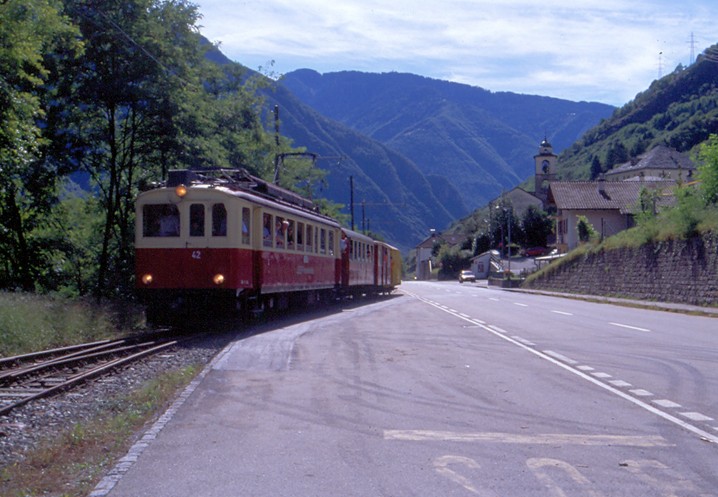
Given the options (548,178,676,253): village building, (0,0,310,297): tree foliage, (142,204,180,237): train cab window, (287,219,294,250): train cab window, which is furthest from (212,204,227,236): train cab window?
(548,178,676,253): village building

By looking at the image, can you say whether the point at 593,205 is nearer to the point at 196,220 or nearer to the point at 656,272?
the point at 656,272

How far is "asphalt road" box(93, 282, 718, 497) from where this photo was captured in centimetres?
573

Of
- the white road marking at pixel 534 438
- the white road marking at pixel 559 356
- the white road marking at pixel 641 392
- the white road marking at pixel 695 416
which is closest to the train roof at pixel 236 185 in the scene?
the white road marking at pixel 559 356

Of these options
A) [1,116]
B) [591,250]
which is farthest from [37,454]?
[591,250]

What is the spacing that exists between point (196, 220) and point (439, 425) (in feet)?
37.0

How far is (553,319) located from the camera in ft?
73.3

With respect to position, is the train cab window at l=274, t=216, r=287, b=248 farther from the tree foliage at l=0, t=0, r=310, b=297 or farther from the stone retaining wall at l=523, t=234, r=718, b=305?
the stone retaining wall at l=523, t=234, r=718, b=305

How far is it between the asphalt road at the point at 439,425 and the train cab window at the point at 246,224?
164 inches

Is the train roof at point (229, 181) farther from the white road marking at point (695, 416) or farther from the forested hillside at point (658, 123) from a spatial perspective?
the forested hillside at point (658, 123)

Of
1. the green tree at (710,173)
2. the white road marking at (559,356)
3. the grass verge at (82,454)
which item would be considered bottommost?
the grass verge at (82,454)

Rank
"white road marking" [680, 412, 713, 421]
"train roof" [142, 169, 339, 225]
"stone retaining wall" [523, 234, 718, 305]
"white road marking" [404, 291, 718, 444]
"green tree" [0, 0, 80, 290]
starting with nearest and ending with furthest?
"white road marking" [404, 291, 718, 444] → "white road marking" [680, 412, 713, 421] → "green tree" [0, 0, 80, 290] → "train roof" [142, 169, 339, 225] → "stone retaining wall" [523, 234, 718, 305]

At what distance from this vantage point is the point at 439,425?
302 inches

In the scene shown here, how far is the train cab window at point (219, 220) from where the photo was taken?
17592mm

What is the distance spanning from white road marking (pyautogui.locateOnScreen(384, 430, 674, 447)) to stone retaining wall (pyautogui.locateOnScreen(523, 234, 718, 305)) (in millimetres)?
24231
